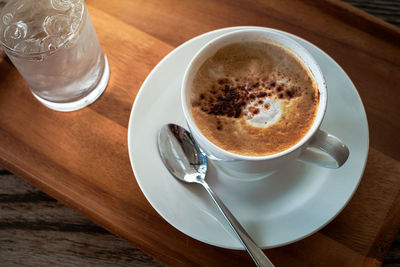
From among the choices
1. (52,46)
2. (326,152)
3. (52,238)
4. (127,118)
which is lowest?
(52,238)

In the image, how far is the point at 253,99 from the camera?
0.94m

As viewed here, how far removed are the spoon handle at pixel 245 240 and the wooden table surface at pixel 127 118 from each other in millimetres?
111

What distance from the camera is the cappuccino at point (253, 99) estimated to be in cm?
90

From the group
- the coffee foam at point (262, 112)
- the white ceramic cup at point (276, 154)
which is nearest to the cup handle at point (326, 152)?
the white ceramic cup at point (276, 154)

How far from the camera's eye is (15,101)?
115 centimetres

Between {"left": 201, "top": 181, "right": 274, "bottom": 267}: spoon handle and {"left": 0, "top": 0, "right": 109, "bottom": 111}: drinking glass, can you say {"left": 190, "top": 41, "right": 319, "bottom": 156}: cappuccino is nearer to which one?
{"left": 201, "top": 181, "right": 274, "bottom": 267}: spoon handle

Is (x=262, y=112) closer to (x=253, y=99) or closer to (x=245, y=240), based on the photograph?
(x=253, y=99)

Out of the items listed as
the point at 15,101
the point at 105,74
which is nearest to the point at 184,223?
the point at 105,74

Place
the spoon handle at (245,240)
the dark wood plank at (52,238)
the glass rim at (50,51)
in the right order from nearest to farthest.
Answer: the spoon handle at (245,240)
the glass rim at (50,51)
the dark wood plank at (52,238)

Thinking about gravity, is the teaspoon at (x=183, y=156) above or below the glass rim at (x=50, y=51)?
below

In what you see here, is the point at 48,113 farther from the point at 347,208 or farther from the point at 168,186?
the point at 347,208

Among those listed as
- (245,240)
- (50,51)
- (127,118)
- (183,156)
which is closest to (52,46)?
(50,51)

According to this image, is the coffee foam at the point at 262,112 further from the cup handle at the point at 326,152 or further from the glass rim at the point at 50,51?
the glass rim at the point at 50,51

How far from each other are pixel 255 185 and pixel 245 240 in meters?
0.16
